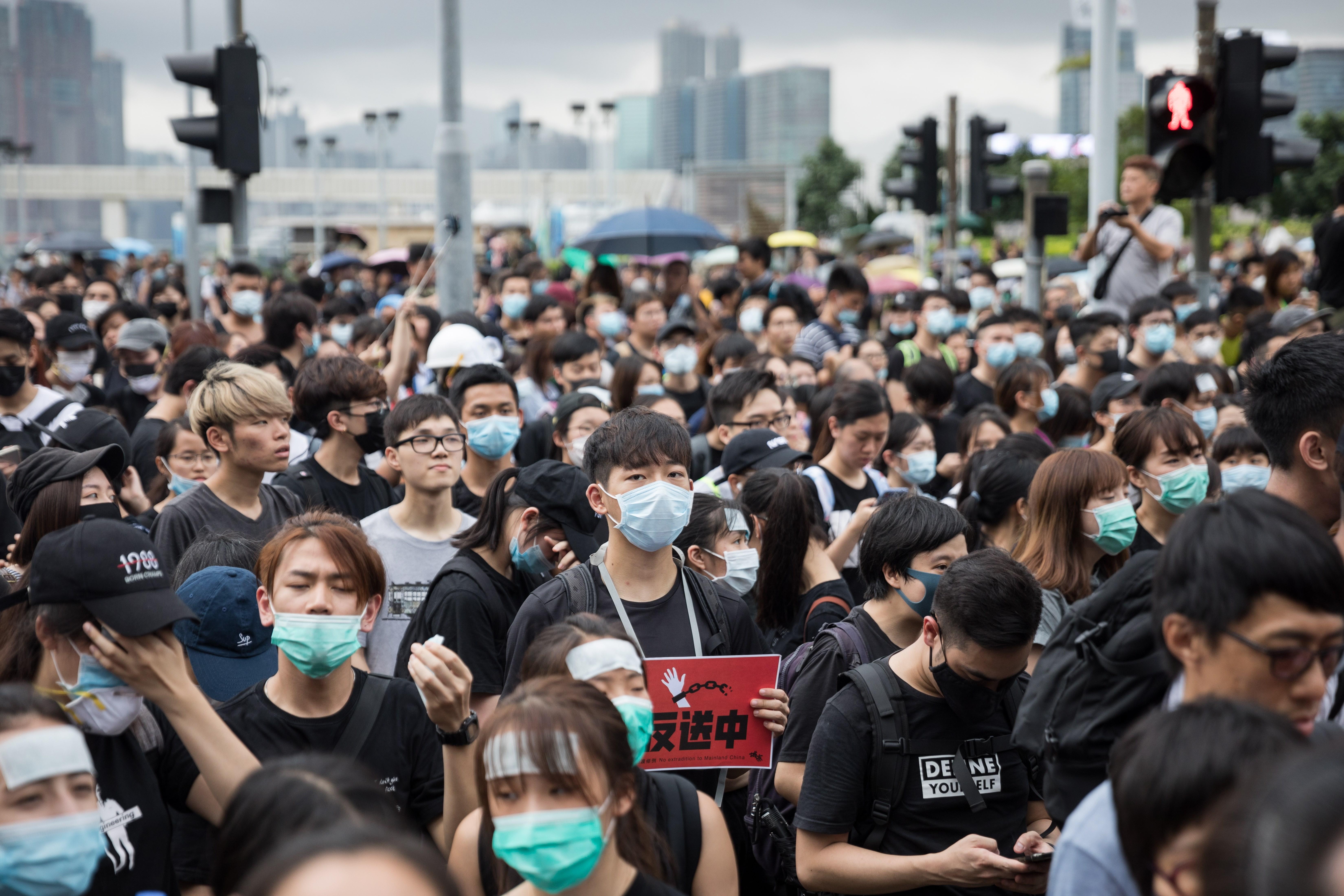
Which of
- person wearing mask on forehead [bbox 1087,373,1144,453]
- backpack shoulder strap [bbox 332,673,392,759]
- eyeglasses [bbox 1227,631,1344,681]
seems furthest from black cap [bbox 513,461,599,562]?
person wearing mask on forehead [bbox 1087,373,1144,453]

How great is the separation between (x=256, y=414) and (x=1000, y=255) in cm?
3311

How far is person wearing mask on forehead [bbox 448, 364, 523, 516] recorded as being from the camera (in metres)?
5.87

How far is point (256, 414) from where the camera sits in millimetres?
5191

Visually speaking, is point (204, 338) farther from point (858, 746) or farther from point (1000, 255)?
point (1000, 255)

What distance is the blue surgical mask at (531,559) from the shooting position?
4.42 metres

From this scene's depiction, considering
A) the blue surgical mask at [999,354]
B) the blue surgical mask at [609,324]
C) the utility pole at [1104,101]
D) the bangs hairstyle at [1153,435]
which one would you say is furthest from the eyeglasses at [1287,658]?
the blue surgical mask at [609,324]

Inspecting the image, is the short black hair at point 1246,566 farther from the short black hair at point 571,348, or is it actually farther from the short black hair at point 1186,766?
the short black hair at point 571,348

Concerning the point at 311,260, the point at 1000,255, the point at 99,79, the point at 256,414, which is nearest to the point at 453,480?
the point at 256,414

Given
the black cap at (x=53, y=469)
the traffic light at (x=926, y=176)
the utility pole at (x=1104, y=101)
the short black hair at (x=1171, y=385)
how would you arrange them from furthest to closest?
1. the traffic light at (x=926, y=176)
2. the utility pole at (x=1104, y=101)
3. the short black hair at (x=1171, y=385)
4. the black cap at (x=53, y=469)

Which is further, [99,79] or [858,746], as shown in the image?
[99,79]

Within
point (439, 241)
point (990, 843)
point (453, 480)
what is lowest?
point (990, 843)

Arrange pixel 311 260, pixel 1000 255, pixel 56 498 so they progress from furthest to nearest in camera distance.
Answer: pixel 311 260
pixel 1000 255
pixel 56 498

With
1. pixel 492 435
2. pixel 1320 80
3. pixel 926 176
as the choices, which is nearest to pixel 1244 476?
pixel 492 435

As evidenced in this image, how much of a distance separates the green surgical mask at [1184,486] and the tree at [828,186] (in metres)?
49.5
